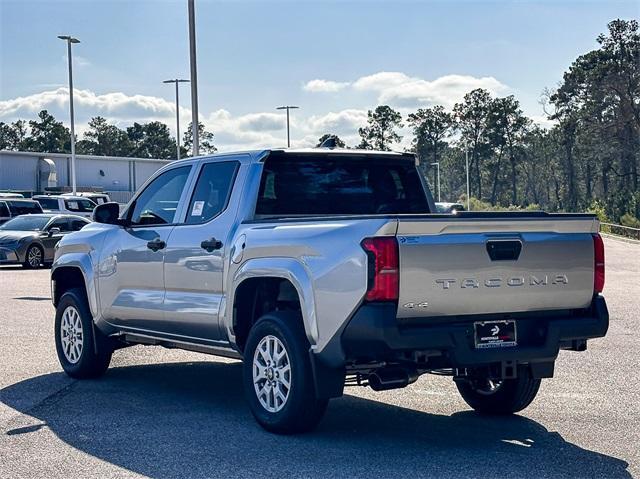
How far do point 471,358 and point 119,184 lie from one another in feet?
249

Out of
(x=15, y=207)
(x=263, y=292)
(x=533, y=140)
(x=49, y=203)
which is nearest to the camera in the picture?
(x=263, y=292)

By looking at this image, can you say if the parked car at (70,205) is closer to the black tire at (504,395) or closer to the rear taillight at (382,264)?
the black tire at (504,395)

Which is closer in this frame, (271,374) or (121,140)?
(271,374)

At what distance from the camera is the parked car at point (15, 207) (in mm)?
33500

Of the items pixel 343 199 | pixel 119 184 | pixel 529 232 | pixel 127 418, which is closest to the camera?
pixel 529 232

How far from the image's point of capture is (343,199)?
8.37 meters

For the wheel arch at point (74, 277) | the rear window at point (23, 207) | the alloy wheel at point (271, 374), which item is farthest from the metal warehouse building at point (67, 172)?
the alloy wheel at point (271, 374)

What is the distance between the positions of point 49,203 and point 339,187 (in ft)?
95.9

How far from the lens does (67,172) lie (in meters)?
75.6

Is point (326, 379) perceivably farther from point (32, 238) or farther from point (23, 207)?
point (23, 207)

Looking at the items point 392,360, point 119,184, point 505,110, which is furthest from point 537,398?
point 505,110

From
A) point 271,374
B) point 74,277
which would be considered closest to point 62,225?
point 74,277

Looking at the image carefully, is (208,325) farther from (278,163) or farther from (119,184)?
(119,184)

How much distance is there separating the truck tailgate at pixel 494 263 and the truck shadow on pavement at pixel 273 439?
93cm
